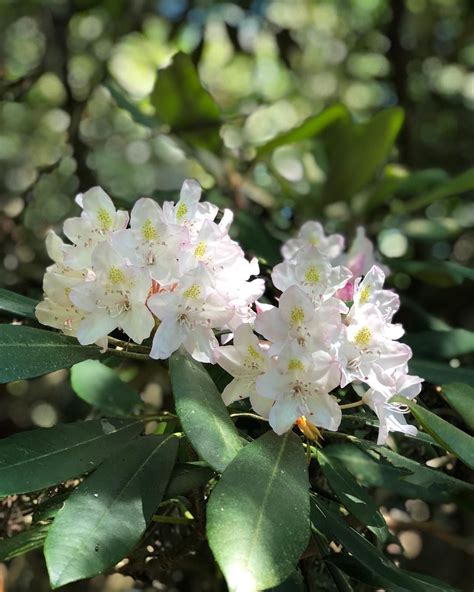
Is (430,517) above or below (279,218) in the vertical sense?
below

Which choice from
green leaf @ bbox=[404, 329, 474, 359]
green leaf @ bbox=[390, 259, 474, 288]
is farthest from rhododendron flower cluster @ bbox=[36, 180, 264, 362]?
green leaf @ bbox=[390, 259, 474, 288]

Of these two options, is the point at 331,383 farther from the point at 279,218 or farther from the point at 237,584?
the point at 279,218

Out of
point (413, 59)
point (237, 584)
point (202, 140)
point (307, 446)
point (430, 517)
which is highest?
point (237, 584)

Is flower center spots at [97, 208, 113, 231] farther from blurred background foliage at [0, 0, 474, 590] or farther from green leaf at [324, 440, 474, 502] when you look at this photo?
green leaf at [324, 440, 474, 502]

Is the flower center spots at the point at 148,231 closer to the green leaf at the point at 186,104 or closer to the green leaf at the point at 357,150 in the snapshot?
the green leaf at the point at 186,104

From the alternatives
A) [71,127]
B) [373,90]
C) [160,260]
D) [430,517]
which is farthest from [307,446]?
[373,90]

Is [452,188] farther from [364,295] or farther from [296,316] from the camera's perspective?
[296,316]

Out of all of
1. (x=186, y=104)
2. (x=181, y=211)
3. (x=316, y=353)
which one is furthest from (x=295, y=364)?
(x=186, y=104)
